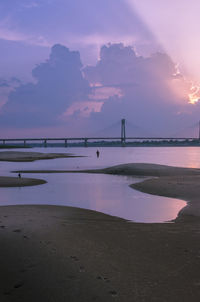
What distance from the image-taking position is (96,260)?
7.49 metres

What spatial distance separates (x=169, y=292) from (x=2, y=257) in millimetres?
4324

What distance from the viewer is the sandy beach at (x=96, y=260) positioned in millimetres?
5852

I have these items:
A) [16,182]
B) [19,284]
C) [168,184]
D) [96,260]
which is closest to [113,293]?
[96,260]

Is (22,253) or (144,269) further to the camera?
(22,253)

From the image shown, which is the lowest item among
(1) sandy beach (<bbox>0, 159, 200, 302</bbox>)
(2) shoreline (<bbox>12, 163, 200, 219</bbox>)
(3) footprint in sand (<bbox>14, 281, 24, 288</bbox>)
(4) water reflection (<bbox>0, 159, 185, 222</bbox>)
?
(4) water reflection (<bbox>0, 159, 185, 222</bbox>)

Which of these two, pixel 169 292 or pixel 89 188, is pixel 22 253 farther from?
pixel 89 188

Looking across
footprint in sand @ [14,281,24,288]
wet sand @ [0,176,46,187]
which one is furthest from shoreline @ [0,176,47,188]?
footprint in sand @ [14,281,24,288]

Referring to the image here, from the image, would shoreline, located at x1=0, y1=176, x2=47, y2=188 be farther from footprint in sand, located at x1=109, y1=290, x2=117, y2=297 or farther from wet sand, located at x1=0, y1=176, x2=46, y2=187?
footprint in sand, located at x1=109, y1=290, x2=117, y2=297

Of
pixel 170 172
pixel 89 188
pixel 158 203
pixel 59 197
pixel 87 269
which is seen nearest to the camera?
pixel 87 269

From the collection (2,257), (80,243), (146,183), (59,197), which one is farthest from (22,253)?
(146,183)

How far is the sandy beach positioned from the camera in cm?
585

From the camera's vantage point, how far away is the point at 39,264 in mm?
7148

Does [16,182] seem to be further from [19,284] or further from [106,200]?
[19,284]

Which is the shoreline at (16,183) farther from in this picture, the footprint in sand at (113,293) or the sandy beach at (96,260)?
the footprint in sand at (113,293)
